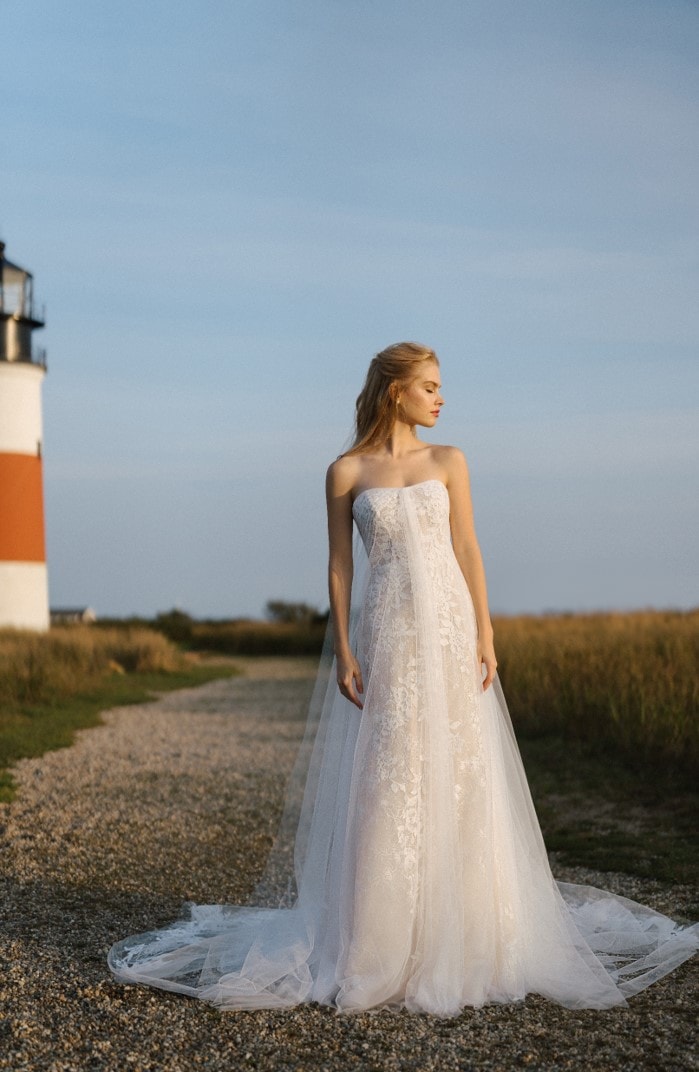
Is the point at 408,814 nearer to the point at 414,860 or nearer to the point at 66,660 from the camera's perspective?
the point at 414,860

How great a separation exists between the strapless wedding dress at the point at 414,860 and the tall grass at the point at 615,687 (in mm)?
4719

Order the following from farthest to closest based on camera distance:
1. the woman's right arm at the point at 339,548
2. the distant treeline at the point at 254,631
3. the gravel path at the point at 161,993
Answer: the distant treeline at the point at 254,631
the woman's right arm at the point at 339,548
the gravel path at the point at 161,993

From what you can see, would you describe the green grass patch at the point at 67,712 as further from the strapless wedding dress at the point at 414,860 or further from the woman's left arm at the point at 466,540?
the woman's left arm at the point at 466,540

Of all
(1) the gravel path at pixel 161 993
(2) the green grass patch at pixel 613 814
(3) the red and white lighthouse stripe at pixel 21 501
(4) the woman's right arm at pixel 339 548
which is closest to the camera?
(1) the gravel path at pixel 161 993

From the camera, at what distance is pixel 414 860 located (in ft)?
13.4

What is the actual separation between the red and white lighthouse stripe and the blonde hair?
69.7 ft

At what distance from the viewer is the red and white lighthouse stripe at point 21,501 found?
24.7 metres

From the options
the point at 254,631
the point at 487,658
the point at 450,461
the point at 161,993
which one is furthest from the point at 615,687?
the point at 254,631

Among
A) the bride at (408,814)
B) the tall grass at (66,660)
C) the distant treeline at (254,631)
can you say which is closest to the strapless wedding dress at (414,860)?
the bride at (408,814)

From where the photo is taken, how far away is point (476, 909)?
4.12 metres

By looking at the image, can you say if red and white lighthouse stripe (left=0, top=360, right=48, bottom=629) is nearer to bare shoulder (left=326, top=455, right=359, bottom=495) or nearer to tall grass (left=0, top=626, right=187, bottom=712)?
tall grass (left=0, top=626, right=187, bottom=712)

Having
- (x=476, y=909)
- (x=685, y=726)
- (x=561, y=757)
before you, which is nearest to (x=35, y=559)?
(x=561, y=757)

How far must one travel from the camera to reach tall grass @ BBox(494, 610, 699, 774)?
366 inches

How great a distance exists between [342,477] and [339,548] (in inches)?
11.3
